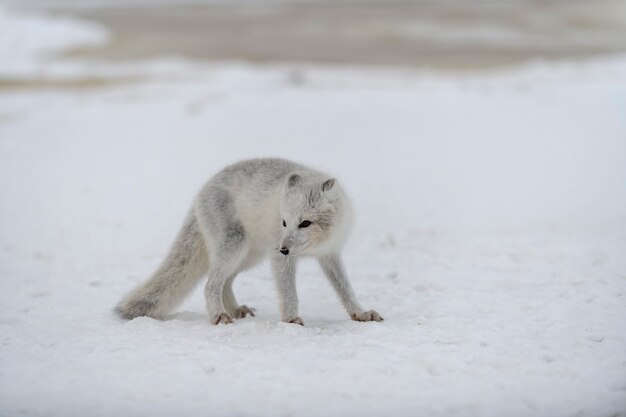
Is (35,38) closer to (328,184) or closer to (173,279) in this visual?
(173,279)

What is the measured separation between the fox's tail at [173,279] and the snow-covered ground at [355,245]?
0.17m

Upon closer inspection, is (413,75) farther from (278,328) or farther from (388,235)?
(278,328)

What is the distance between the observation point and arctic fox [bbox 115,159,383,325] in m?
4.35

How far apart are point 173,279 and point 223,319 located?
0.54m

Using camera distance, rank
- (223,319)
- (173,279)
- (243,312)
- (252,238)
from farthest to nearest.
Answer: (243,312)
(173,279)
(252,238)
(223,319)

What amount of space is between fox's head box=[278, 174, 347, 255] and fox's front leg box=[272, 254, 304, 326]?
0.55ft

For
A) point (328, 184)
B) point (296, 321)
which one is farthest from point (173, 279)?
point (328, 184)

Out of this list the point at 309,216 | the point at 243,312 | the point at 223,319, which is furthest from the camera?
the point at 243,312

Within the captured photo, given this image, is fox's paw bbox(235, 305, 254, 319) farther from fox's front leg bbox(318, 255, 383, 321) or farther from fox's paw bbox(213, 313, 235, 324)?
fox's front leg bbox(318, 255, 383, 321)

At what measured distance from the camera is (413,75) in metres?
15.9

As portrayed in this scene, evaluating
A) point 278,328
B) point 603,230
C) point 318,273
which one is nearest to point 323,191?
point 278,328

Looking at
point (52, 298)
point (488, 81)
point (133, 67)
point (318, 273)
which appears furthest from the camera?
point (133, 67)

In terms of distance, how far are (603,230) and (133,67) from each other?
13471 mm

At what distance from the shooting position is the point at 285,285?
447 centimetres
